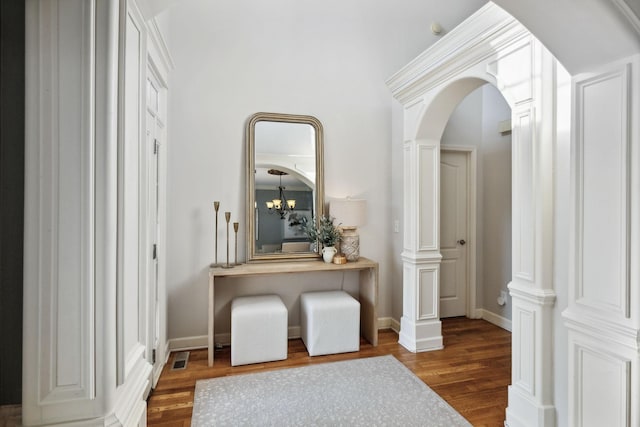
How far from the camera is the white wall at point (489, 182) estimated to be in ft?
12.0

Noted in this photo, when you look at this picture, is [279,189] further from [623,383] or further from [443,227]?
[623,383]

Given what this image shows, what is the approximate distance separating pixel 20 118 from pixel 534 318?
2.33m

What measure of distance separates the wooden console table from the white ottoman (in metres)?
0.26

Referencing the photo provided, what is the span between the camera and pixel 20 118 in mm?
848

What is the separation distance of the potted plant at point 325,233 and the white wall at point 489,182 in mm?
1745

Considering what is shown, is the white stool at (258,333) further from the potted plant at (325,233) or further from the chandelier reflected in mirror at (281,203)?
the chandelier reflected in mirror at (281,203)

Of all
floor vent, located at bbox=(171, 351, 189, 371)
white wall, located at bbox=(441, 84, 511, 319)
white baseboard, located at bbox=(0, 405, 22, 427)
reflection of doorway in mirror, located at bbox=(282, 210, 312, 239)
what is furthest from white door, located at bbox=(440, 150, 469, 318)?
white baseboard, located at bbox=(0, 405, 22, 427)

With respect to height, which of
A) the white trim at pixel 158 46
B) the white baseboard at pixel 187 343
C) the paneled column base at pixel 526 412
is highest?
the white trim at pixel 158 46

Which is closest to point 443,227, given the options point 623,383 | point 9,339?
point 623,383

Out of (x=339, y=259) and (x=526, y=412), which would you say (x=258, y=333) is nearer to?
(x=339, y=259)

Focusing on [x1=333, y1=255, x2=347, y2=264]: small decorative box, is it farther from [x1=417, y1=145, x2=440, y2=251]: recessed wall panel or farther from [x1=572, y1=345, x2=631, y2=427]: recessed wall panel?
[x1=572, y1=345, x2=631, y2=427]: recessed wall panel

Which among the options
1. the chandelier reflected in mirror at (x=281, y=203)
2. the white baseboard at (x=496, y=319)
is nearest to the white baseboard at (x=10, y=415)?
the chandelier reflected in mirror at (x=281, y=203)

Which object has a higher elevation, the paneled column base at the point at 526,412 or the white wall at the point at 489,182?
the white wall at the point at 489,182

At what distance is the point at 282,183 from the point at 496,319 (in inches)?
113
